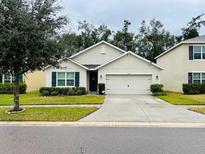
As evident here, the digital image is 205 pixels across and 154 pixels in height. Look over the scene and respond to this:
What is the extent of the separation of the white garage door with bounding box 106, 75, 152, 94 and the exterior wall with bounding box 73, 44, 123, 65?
4.08 meters

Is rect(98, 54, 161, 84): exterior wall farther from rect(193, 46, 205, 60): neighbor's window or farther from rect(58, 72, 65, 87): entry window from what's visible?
rect(193, 46, 205, 60): neighbor's window

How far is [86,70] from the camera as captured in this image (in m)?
35.6

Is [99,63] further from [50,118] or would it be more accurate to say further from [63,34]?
[50,118]

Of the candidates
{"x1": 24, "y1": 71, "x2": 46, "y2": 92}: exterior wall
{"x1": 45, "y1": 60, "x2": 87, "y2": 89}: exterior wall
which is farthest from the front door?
{"x1": 24, "y1": 71, "x2": 46, "y2": 92}: exterior wall

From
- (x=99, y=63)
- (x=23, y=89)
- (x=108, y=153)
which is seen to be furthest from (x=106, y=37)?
(x=108, y=153)

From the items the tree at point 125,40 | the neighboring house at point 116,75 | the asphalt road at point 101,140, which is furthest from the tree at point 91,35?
the asphalt road at point 101,140

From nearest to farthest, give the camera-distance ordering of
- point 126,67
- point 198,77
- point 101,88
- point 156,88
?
point 156,88
point 101,88
point 126,67
point 198,77

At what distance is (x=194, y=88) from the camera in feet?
114

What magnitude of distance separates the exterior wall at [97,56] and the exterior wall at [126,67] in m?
3.62

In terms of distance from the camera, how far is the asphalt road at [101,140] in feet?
28.1

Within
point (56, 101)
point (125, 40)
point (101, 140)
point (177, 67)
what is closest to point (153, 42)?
point (125, 40)

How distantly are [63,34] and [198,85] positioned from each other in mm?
20295

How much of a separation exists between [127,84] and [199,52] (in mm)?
8536

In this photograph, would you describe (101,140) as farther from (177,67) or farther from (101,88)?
(177,67)
